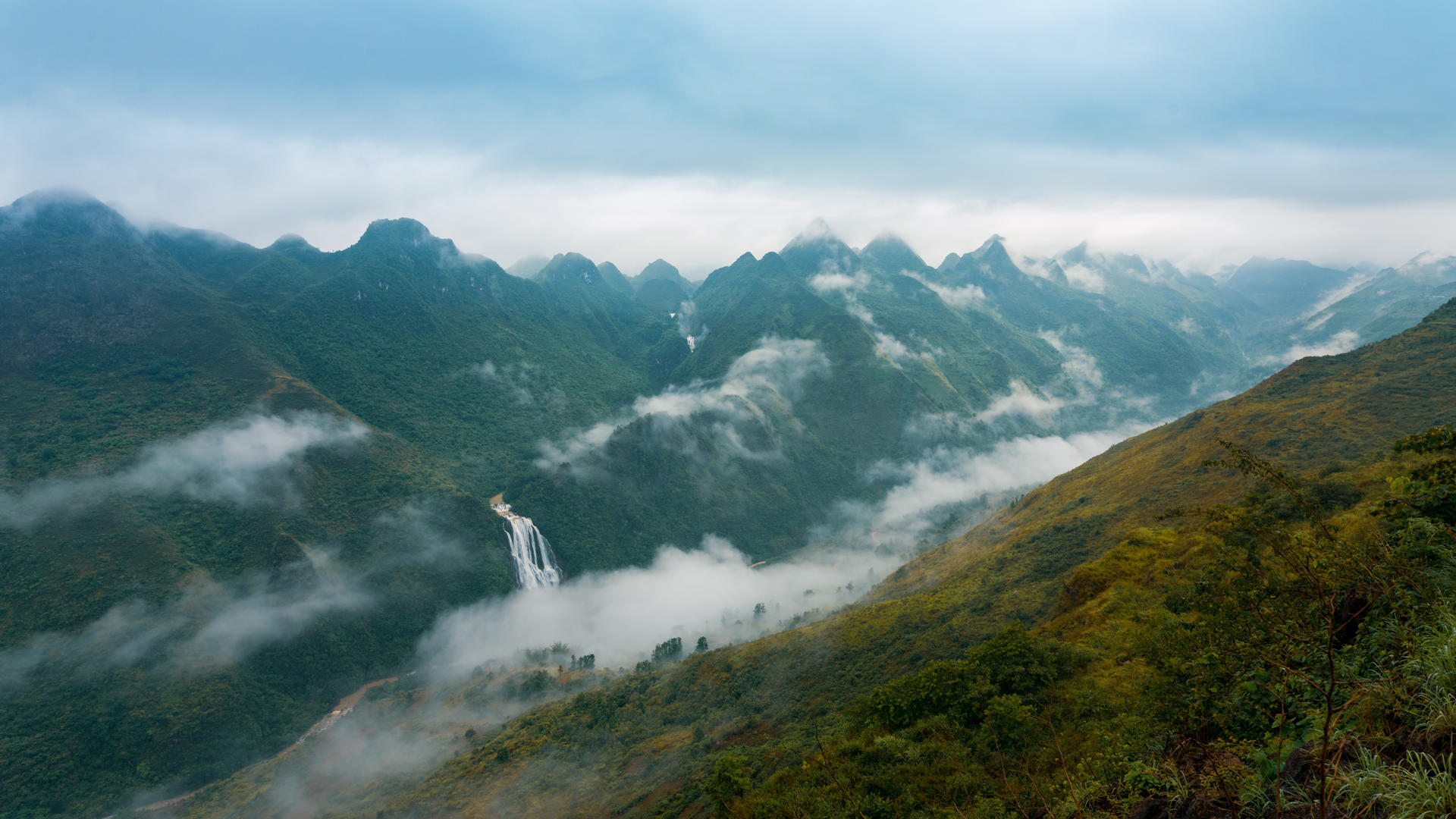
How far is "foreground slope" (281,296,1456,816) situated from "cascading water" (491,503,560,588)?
5690cm

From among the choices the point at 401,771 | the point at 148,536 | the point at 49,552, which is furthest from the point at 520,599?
the point at 49,552

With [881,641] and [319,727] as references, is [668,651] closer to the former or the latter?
[319,727]

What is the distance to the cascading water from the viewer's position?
432 feet

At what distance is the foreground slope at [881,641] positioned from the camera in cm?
4584

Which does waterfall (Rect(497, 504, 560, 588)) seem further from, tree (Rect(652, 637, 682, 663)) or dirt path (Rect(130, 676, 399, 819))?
tree (Rect(652, 637, 682, 663))

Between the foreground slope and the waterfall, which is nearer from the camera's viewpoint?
the foreground slope

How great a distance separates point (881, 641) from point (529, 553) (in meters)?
101

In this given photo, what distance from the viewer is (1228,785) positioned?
7.15m

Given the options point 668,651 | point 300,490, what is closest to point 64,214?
point 300,490

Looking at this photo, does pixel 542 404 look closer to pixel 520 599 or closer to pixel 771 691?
pixel 520 599

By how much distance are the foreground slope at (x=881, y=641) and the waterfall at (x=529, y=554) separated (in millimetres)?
56913

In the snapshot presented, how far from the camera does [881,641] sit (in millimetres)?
55781

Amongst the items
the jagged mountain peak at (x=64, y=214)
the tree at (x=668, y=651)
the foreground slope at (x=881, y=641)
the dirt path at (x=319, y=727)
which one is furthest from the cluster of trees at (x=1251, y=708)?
the jagged mountain peak at (x=64, y=214)

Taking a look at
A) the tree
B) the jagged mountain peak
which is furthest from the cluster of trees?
the jagged mountain peak
